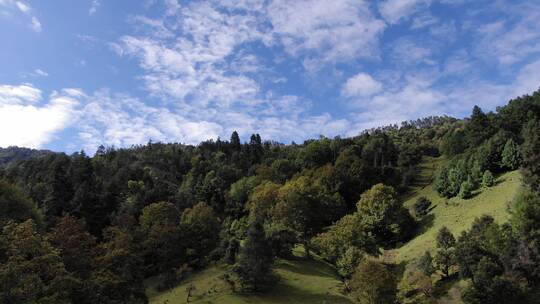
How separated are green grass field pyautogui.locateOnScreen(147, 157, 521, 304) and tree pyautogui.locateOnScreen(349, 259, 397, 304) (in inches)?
181

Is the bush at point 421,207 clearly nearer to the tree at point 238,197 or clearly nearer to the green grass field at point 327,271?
the green grass field at point 327,271

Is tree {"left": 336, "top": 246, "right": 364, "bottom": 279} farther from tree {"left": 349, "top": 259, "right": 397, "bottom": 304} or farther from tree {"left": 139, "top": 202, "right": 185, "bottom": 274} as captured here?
tree {"left": 139, "top": 202, "right": 185, "bottom": 274}

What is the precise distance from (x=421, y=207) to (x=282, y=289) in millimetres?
34641

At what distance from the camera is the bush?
7612 centimetres

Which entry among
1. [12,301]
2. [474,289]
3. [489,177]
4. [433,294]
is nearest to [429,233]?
[489,177]

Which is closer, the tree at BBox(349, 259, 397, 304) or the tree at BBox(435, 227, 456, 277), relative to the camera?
the tree at BBox(349, 259, 397, 304)

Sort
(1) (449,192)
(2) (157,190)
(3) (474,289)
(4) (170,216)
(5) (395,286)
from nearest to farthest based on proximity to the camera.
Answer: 1. (3) (474,289)
2. (5) (395,286)
3. (4) (170,216)
4. (1) (449,192)
5. (2) (157,190)

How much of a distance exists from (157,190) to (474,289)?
2727 inches

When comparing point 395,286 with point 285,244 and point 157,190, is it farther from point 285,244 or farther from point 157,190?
point 157,190

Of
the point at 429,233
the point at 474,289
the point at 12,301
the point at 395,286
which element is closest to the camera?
the point at 12,301

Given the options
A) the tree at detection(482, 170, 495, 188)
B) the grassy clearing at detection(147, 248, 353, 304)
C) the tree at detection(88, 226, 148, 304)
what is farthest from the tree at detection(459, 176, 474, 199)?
the tree at detection(88, 226, 148, 304)

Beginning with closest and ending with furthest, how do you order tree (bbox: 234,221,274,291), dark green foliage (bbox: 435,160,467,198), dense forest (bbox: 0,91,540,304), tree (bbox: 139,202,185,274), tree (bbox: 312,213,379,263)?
dense forest (bbox: 0,91,540,304)
tree (bbox: 234,221,274,291)
tree (bbox: 312,213,379,263)
tree (bbox: 139,202,185,274)
dark green foliage (bbox: 435,160,467,198)

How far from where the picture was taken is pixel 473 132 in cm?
9600

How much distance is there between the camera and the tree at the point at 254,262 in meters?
53.0
